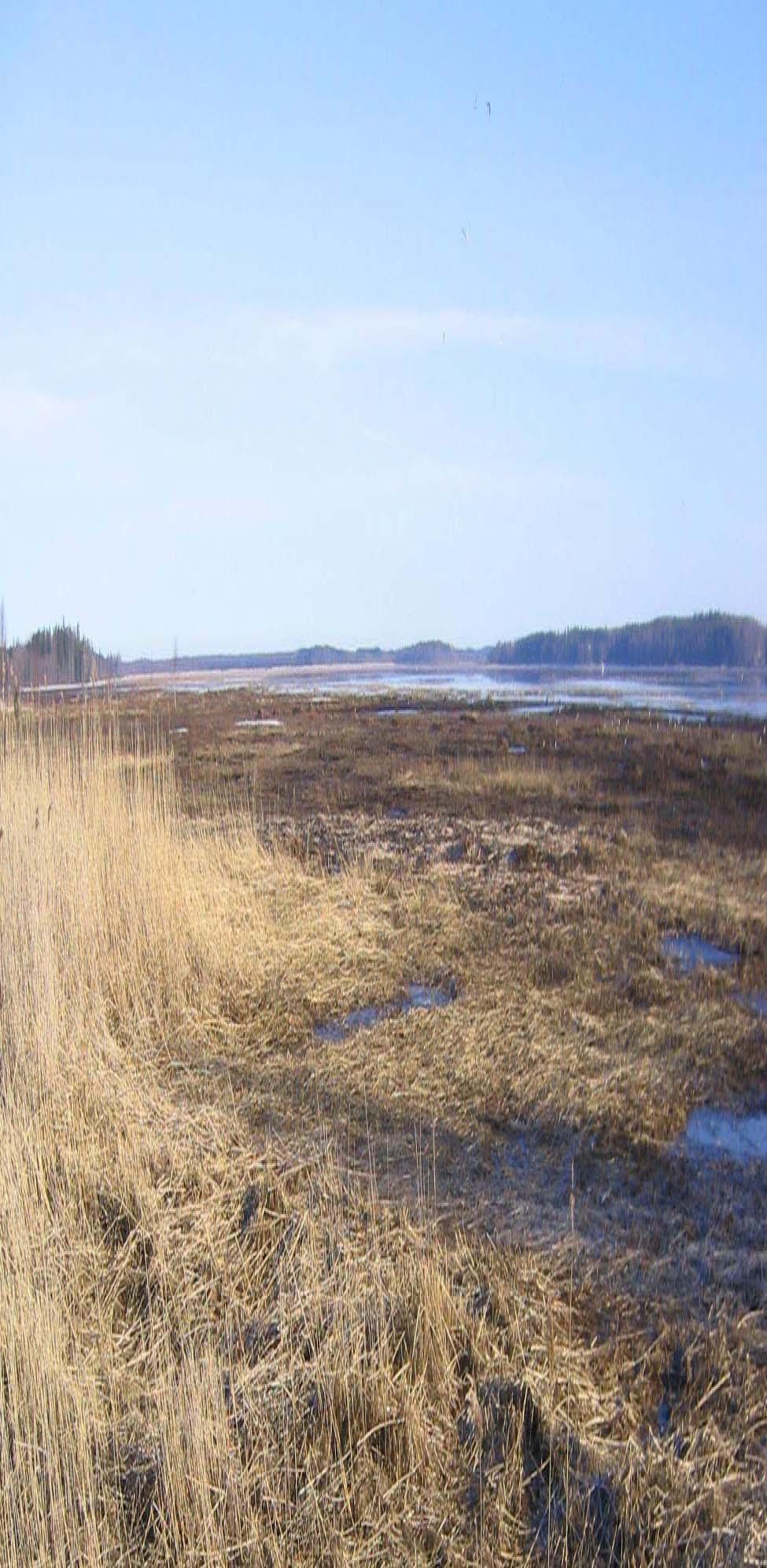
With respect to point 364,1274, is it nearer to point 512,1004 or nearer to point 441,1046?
point 441,1046

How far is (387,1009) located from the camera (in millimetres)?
5027

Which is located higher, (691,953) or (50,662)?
(50,662)

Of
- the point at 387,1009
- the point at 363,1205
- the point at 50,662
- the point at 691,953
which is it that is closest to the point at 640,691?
the point at 50,662

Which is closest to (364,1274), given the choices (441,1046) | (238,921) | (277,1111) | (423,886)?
(277,1111)

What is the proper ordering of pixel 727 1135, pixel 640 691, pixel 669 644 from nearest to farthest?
pixel 727 1135 < pixel 640 691 < pixel 669 644

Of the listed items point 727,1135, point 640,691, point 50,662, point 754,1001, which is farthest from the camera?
point 640,691

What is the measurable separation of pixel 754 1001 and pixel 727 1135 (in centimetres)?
172

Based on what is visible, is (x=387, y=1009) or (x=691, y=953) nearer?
(x=387, y=1009)

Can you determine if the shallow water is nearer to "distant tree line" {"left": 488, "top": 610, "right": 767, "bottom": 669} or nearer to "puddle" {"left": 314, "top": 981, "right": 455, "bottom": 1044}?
"distant tree line" {"left": 488, "top": 610, "right": 767, "bottom": 669}

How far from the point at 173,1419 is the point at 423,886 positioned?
5.41 meters

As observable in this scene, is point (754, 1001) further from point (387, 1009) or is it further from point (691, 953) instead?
point (387, 1009)

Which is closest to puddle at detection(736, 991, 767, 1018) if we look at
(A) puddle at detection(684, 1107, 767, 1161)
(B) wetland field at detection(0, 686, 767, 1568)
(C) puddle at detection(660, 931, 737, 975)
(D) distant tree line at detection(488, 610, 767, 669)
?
(B) wetland field at detection(0, 686, 767, 1568)

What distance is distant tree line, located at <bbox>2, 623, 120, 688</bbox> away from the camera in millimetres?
6816

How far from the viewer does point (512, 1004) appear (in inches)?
198
